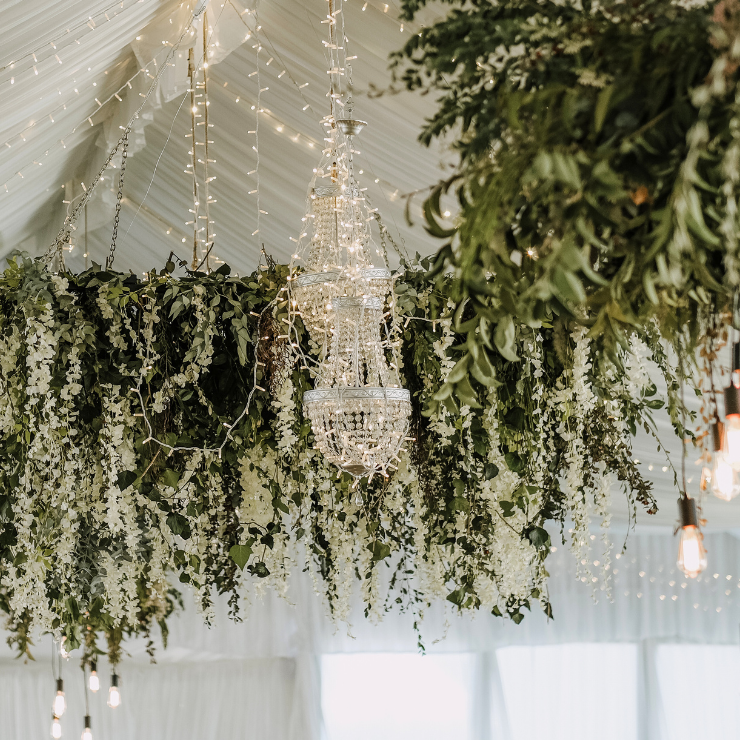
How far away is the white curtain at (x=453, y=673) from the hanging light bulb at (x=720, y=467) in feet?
17.0

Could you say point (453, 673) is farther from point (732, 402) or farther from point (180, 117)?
point (732, 402)

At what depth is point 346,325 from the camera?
252 centimetres

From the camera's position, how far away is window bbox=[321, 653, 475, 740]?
6.64 metres

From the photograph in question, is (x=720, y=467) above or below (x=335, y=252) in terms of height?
below

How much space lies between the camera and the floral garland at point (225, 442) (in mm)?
2631

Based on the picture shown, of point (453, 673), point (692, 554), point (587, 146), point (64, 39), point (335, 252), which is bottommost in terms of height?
point (453, 673)

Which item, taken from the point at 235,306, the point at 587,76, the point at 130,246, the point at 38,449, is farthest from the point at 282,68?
the point at 587,76

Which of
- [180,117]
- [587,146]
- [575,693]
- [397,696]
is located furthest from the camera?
[397,696]

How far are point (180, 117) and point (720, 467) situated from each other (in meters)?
3.03

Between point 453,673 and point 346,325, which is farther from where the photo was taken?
point 453,673

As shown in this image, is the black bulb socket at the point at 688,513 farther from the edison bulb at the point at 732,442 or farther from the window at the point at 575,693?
the window at the point at 575,693

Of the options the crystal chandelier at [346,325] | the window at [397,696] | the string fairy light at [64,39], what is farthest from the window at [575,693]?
the string fairy light at [64,39]

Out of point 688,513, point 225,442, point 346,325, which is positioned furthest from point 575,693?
point 688,513

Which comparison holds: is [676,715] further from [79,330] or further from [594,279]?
[594,279]
